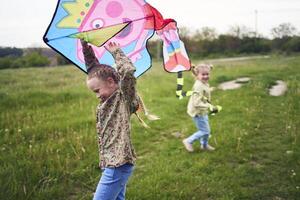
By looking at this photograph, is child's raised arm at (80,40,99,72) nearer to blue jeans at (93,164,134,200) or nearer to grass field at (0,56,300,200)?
blue jeans at (93,164,134,200)

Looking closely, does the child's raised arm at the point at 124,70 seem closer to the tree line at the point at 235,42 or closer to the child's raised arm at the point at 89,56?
the child's raised arm at the point at 89,56

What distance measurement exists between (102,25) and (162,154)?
3.75 m

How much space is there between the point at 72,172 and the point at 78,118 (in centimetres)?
317

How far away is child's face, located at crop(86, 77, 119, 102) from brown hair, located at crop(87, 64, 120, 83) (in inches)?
1.0

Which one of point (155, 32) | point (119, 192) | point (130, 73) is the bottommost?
point (119, 192)

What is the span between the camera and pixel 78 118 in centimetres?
870

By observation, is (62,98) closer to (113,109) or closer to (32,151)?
(32,151)

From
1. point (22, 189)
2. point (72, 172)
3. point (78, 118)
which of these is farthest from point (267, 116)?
point (22, 189)

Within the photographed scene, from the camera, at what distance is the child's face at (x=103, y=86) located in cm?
345

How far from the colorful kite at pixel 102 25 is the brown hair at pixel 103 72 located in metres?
0.23

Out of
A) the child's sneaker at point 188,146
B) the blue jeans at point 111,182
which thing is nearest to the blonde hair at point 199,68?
the child's sneaker at point 188,146

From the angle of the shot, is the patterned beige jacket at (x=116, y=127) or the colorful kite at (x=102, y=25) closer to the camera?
the colorful kite at (x=102, y=25)

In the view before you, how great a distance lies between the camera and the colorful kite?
10.7 feet

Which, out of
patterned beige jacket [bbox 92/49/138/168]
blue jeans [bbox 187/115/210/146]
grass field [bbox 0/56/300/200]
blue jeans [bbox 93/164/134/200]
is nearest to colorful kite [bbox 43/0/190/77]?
patterned beige jacket [bbox 92/49/138/168]
